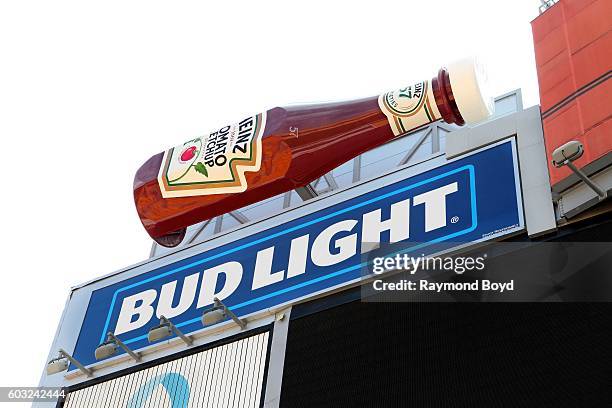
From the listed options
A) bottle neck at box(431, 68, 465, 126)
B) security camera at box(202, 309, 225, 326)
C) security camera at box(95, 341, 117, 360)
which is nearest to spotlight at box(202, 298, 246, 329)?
security camera at box(202, 309, 225, 326)

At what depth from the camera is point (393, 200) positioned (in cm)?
746

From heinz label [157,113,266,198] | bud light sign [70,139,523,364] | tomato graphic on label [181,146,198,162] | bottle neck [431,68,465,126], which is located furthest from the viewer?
tomato graphic on label [181,146,198,162]

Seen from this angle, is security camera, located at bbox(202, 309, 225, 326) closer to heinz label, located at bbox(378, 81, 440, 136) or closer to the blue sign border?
the blue sign border

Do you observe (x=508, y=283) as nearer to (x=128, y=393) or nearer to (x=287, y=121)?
(x=287, y=121)

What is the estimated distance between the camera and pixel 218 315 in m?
7.52

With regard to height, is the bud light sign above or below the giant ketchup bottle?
below

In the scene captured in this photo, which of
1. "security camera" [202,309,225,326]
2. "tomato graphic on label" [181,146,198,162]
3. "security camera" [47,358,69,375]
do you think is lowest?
"security camera" [47,358,69,375]

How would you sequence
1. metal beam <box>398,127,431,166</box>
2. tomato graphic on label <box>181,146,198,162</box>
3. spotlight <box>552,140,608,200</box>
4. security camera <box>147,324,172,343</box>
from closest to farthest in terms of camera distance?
spotlight <box>552,140,608,200</box> < security camera <box>147,324,172,343</box> < metal beam <box>398,127,431,166</box> < tomato graphic on label <box>181,146,198,162</box>

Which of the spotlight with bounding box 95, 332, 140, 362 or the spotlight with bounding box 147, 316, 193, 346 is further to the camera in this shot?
the spotlight with bounding box 95, 332, 140, 362

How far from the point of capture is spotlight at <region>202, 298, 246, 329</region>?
24.6 feet

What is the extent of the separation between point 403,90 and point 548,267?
9.32ft

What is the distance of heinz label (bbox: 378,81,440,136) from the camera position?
25.1 ft

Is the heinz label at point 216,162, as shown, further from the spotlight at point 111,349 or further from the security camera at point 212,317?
the spotlight at point 111,349

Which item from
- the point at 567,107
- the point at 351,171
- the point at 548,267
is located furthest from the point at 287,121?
the point at 548,267
